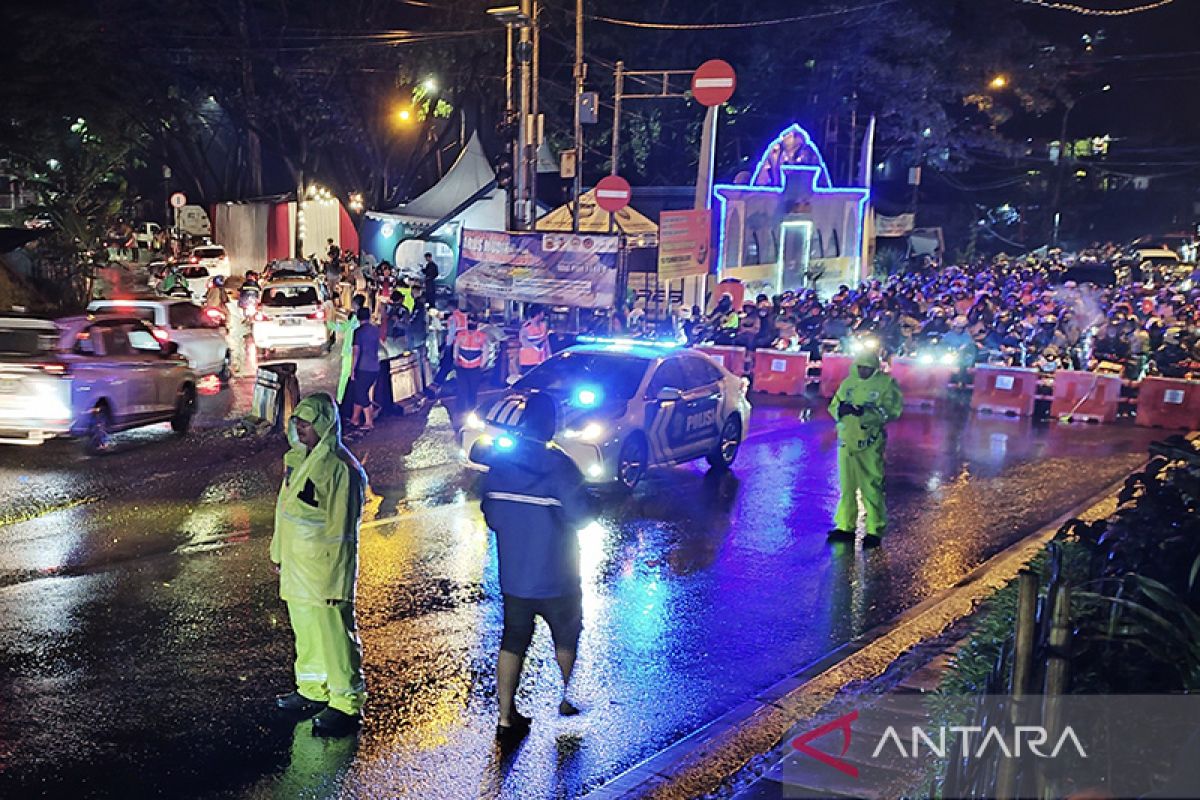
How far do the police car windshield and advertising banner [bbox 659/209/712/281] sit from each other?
9.45 metres

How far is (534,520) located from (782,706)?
6.49 ft

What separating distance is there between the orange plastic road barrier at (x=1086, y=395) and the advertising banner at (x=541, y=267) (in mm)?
7703

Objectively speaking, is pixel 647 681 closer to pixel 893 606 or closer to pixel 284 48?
pixel 893 606

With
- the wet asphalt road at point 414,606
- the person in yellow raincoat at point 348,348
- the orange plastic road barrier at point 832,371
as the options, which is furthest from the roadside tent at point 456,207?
the wet asphalt road at point 414,606

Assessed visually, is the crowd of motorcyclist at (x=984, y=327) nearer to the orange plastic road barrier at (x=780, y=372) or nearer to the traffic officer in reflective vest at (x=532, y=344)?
the orange plastic road barrier at (x=780, y=372)

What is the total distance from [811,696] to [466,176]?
28997 mm

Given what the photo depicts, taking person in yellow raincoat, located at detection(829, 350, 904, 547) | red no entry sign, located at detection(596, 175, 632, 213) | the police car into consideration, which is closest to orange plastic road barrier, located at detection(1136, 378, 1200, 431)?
the police car

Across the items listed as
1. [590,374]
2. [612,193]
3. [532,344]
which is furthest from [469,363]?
[612,193]

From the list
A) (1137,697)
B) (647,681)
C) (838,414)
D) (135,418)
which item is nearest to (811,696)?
(647,681)

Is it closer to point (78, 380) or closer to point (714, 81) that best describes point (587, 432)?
point (78, 380)

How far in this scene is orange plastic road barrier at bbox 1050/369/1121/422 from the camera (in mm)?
19484

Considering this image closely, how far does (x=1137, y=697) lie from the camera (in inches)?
185

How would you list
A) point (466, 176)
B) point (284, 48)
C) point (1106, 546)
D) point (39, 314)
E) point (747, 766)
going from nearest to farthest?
point (747, 766) < point (1106, 546) < point (39, 314) < point (466, 176) < point (284, 48)

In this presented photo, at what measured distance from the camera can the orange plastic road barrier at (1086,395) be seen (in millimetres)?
19484
